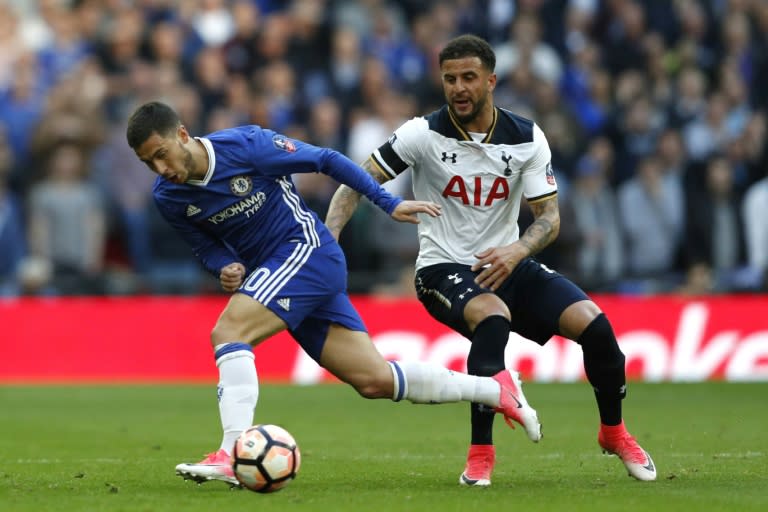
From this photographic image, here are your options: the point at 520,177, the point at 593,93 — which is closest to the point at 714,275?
the point at 593,93

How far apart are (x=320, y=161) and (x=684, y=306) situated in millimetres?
9710

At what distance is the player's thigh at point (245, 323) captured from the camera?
794 centimetres

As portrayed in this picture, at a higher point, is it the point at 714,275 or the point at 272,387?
the point at 714,275

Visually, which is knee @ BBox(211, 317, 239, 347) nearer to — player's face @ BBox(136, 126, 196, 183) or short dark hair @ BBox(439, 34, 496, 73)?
player's face @ BBox(136, 126, 196, 183)

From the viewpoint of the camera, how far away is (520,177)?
8.83 meters

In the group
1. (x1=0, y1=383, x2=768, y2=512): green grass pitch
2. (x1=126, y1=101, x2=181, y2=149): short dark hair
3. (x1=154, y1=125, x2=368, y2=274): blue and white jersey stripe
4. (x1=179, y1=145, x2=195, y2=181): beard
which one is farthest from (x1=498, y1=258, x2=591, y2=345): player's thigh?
(x1=126, y1=101, x2=181, y2=149): short dark hair

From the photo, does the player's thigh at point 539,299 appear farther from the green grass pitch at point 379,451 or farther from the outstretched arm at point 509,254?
the green grass pitch at point 379,451

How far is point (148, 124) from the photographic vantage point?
7812 millimetres

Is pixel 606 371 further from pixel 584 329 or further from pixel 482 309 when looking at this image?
pixel 482 309

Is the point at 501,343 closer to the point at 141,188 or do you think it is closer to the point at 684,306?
the point at 684,306

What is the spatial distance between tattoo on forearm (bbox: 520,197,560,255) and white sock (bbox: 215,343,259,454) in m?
1.88

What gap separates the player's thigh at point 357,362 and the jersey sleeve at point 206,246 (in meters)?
0.75

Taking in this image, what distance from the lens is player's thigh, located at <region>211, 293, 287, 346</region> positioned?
794 cm

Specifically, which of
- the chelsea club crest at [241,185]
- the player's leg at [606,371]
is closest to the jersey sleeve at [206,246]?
the chelsea club crest at [241,185]
